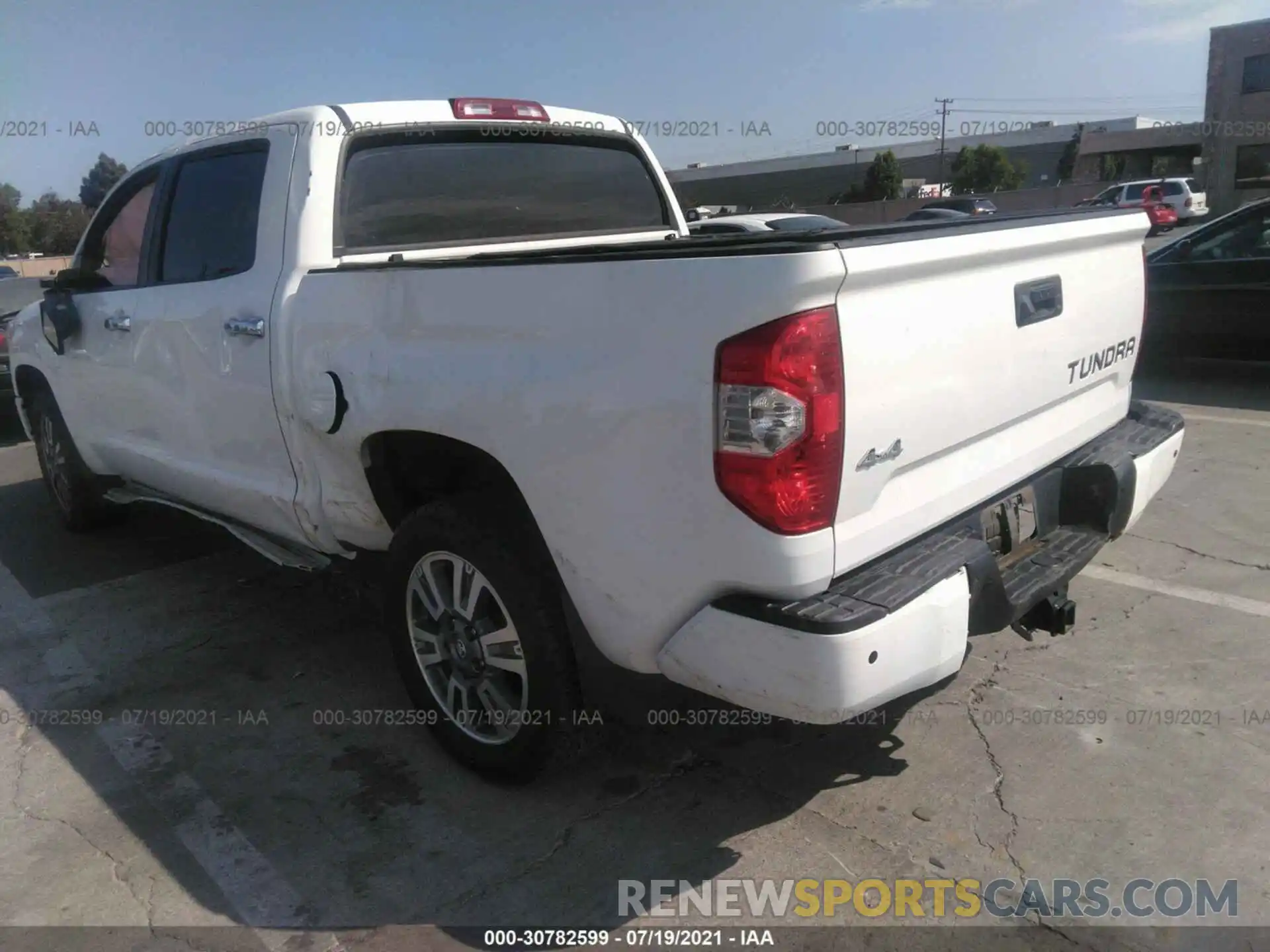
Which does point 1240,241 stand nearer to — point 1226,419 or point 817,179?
point 1226,419

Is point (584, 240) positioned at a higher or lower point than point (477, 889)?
higher

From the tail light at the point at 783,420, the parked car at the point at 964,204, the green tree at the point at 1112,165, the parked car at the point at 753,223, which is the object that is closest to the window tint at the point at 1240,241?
the parked car at the point at 753,223

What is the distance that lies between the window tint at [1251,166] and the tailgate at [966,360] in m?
44.4

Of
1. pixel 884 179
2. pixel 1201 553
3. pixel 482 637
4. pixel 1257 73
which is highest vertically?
pixel 1257 73

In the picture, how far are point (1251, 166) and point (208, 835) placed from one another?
47.3 metres

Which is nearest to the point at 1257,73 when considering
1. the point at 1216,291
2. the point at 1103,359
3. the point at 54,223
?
the point at 1216,291

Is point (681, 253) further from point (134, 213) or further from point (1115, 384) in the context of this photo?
point (134, 213)

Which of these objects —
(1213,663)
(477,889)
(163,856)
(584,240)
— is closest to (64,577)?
(163,856)

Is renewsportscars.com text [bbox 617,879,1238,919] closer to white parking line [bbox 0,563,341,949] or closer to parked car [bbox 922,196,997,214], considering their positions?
white parking line [bbox 0,563,341,949]

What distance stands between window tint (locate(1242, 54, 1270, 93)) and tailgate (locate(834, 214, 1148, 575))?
4750 centimetres

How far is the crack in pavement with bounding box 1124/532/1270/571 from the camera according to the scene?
449 centimetres

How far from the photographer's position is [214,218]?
3984mm

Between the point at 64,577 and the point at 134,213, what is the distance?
198 cm

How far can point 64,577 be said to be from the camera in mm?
5250
